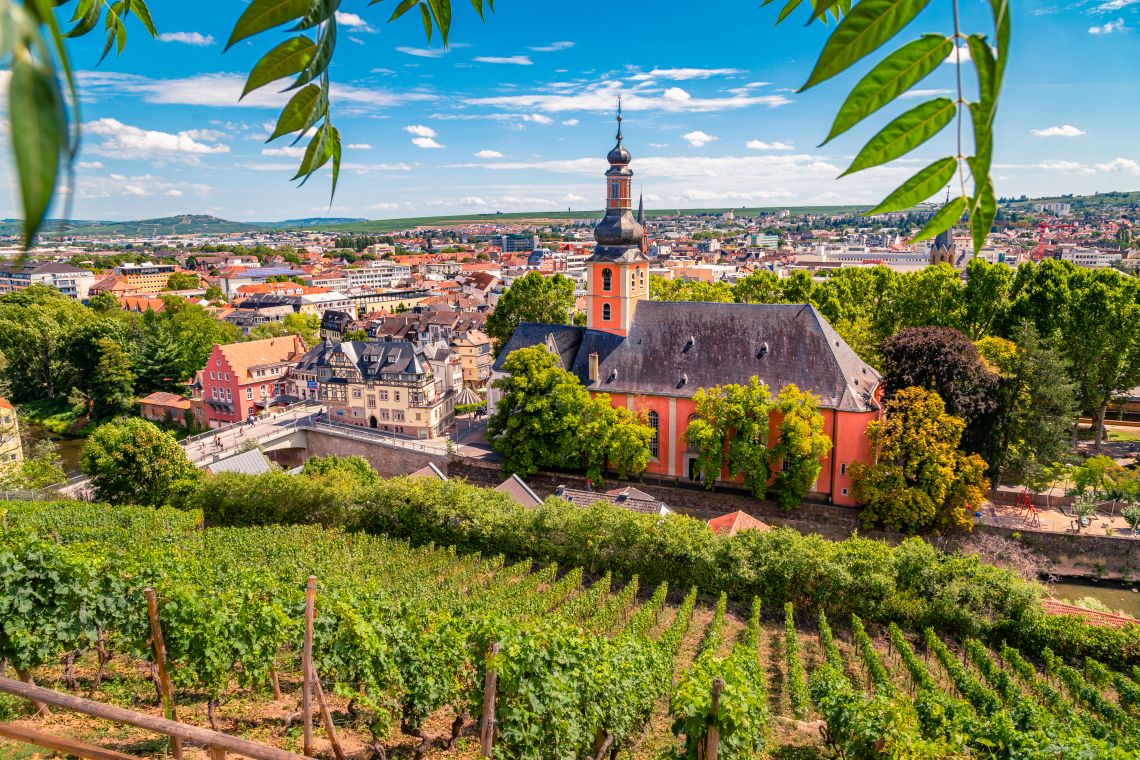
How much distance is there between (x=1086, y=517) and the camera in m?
22.7

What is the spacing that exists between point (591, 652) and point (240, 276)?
119m

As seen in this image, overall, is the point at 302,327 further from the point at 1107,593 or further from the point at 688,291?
the point at 1107,593

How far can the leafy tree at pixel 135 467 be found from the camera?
22797mm

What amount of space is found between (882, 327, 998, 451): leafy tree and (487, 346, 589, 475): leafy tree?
11001 mm

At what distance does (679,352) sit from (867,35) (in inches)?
1053

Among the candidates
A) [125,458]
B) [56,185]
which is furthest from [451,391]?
[56,185]

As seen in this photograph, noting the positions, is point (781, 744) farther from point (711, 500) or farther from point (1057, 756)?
point (711, 500)

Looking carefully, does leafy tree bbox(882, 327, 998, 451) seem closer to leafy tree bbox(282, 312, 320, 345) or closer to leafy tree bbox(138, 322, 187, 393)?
leafy tree bbox(138, 322, 187, 393)

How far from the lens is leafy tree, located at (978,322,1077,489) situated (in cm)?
2405

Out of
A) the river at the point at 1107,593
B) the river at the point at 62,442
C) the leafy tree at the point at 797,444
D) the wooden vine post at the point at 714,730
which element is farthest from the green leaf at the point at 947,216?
the river at the point at 62,442

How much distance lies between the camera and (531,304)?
132ft

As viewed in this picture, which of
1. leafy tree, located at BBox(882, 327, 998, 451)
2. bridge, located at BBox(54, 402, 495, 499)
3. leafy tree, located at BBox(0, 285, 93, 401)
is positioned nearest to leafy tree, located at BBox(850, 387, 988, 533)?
leafy tree, located at BBox(882, 327, 998, 451)

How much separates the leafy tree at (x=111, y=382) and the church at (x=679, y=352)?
2773 centimetres

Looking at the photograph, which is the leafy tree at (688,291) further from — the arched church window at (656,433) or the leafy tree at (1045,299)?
the leafy tree at (1045,299)
